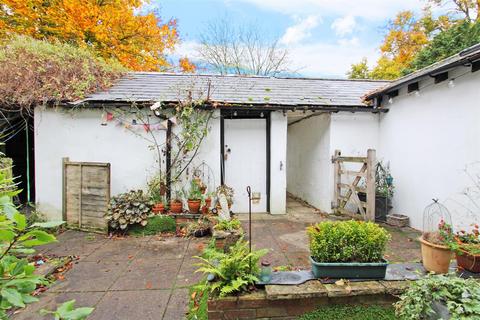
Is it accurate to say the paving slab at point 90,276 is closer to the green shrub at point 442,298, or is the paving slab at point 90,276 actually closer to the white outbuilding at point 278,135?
the white outbuilding at point 278,135

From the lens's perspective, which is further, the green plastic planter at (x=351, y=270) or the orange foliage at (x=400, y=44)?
the orange foliage at (x=400, y=44)

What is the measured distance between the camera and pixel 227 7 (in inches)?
623

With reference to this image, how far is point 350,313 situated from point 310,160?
5369 mm

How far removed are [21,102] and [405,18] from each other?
69.8 feet

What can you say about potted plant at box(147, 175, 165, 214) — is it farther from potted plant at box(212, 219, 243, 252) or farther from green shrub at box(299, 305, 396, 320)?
green shrub at box(299, 305, 396, 320)

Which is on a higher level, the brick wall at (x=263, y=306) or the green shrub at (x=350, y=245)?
the green shrub at (x=350, y=245)

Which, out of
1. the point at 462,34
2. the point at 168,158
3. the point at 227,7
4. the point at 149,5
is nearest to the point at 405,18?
the point at 462,34

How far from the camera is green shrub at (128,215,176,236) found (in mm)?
5262

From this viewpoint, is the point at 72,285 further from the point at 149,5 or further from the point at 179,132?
the point at 149,5

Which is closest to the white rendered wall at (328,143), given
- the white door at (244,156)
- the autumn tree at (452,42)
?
the white door at (244,156)

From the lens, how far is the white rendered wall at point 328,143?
21.1 ft

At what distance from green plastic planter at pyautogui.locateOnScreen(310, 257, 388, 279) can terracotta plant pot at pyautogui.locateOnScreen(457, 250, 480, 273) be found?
0.98 m

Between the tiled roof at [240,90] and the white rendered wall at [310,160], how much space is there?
0.81 metres

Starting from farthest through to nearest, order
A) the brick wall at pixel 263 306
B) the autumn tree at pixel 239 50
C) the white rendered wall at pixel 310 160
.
A: the autumn tree at pixel 239 50
the white rendered wall at pixel 310 160
the brick wall at pixel 263 306
